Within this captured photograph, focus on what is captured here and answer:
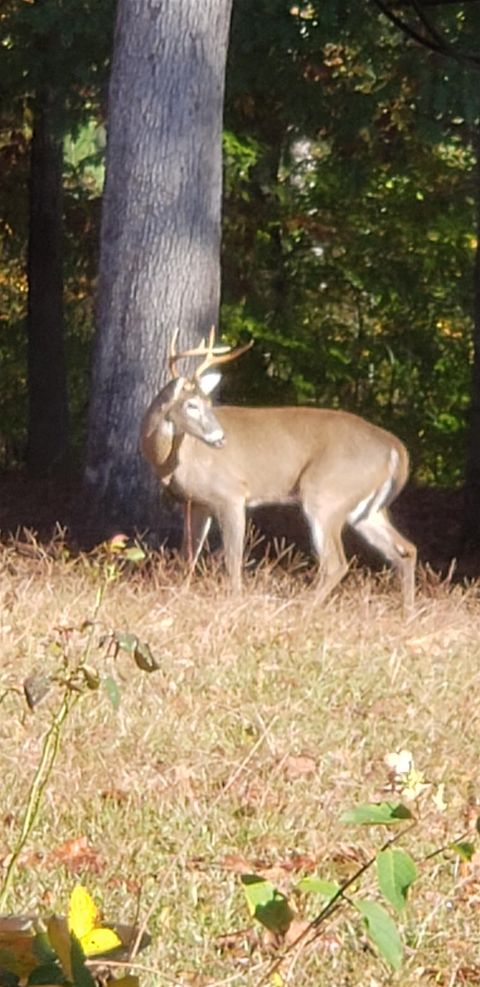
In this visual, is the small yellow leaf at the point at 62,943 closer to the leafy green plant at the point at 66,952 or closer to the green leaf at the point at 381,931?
the leafy green plant at the point at 66,952

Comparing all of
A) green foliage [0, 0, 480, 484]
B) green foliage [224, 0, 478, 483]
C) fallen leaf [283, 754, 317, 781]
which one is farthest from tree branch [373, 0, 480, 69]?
fallen leaf [283, 754, 317, 781]

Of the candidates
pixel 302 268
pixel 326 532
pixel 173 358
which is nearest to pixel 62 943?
pixel 173 358

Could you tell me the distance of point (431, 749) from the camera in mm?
6199

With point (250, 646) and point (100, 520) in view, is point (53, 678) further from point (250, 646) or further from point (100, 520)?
point (100, 520)

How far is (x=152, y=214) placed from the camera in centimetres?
1151

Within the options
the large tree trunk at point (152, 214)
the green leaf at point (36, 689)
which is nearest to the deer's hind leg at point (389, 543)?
the large tree trunk at point (152, 214)

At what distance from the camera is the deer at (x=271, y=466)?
416 inches

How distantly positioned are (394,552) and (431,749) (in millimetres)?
5074

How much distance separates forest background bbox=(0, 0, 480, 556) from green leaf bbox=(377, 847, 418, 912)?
12.2 m

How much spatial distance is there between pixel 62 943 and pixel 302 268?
1579cm

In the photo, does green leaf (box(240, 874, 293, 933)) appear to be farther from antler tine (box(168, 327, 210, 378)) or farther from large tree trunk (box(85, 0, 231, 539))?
large tree trunk (box(85, 0, 231, 539))

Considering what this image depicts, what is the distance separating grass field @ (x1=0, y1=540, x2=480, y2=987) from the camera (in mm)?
4645

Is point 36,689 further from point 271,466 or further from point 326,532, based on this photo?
point 271,466

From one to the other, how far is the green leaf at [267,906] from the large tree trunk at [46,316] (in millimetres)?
14467
